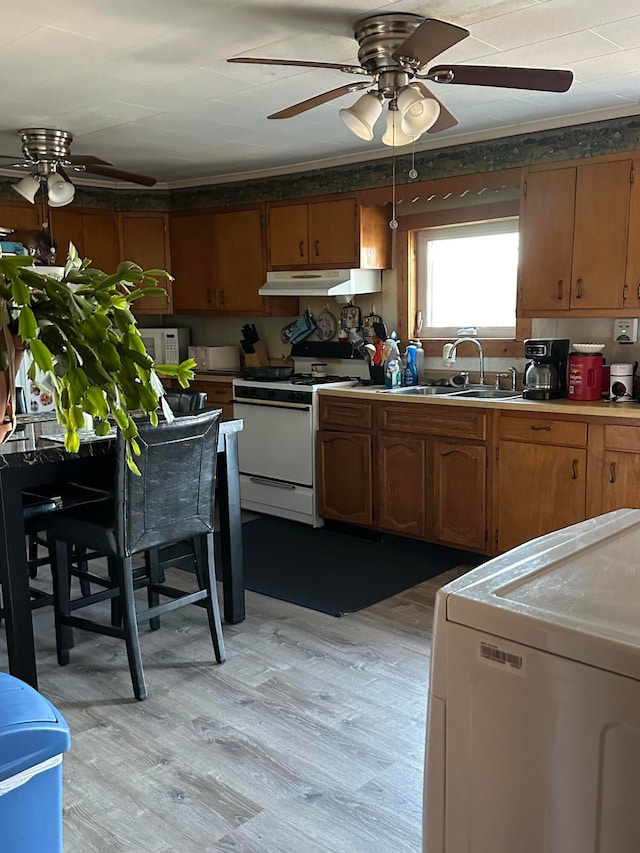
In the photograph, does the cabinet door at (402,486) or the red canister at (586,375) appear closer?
the red canister at (586,375)

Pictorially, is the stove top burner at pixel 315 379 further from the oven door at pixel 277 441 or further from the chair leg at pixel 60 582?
the chair leg at pixel 60 582

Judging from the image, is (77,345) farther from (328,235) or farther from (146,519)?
(328,235)

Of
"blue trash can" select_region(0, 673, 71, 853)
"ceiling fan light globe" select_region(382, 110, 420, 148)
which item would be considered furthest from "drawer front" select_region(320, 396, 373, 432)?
"blue trash can" select_region(0, 673, 71, 853)

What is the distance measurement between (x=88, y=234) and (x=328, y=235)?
1.90m

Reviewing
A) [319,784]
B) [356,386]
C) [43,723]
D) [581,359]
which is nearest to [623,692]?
[43,723]

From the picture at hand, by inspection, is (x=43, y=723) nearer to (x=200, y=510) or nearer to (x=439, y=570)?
(x=200, y=510)

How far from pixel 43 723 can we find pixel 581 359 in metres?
3.33

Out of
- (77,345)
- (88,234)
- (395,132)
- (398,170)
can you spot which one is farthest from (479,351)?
(77,345)

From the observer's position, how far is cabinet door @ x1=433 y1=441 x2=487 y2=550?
4.02 m

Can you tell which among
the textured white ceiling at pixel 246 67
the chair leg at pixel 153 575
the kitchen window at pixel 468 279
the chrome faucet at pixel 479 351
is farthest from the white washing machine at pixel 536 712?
the kitchen window at pixel 468 279

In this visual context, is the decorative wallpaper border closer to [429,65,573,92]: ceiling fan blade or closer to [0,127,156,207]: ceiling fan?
[0,127,156,207]: ceiling fan

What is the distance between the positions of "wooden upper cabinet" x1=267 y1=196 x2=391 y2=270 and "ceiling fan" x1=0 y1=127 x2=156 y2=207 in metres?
1.22

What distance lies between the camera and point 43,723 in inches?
42.3

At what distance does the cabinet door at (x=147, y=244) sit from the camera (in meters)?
5.82
